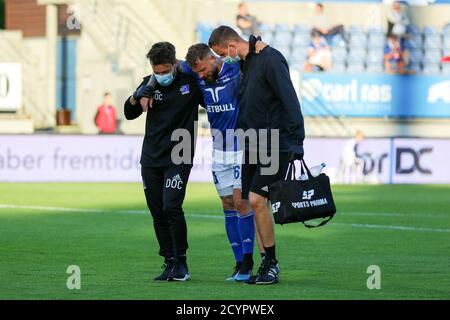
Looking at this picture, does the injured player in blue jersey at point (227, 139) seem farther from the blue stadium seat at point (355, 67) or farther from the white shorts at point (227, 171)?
the blue stadium seat at point (355, 67)

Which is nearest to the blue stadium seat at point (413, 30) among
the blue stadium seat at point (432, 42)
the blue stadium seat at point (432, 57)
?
the blue stadium seat at point (432, 42)

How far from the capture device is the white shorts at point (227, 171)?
36.3 ft

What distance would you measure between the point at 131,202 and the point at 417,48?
17156 mm

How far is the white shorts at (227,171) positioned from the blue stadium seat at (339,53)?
83.3ft

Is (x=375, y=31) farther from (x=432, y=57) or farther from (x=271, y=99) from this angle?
(x=271, y=99)

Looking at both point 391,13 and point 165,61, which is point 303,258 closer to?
point 165,61

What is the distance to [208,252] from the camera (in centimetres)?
1365

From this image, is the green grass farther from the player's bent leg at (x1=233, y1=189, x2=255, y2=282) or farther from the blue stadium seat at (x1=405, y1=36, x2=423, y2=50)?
the blue stadium seat at (x1=405, y1=36, x2=423, y2=50)

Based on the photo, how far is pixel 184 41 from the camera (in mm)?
35312

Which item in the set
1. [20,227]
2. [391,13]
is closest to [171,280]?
[20,227]

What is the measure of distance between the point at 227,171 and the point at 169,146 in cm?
60

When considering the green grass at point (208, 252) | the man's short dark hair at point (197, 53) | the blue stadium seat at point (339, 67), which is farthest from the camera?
the blue stadium seat at point (339, 67)

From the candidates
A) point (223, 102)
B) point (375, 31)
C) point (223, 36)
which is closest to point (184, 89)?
point (223, 102)

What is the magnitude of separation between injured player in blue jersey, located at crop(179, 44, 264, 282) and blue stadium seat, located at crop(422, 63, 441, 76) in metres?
26.2
